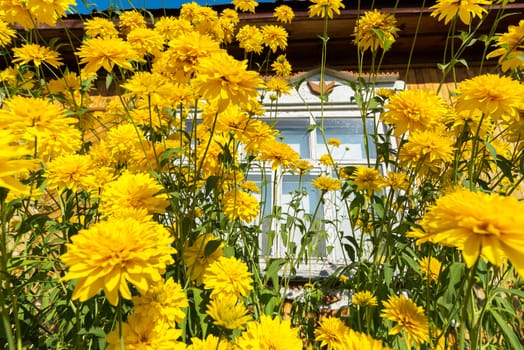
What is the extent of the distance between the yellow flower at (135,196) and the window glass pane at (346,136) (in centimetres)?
238

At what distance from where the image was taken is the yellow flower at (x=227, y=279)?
3.08 ft

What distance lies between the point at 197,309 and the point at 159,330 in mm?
247

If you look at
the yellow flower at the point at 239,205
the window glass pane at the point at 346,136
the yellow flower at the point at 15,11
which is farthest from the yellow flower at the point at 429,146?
the window glass pane at the point at 346,136

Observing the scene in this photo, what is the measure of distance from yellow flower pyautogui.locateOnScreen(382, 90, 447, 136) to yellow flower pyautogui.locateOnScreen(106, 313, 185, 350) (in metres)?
0.96

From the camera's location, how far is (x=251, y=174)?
314cm

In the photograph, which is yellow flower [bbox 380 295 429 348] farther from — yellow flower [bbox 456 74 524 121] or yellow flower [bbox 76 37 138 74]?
yellow flower [bbox 76 37 138 74]

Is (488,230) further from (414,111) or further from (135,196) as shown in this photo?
(135,196)

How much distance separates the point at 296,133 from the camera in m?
3.36

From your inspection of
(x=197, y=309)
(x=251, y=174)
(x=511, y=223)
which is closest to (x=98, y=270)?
(x=197, y=309)

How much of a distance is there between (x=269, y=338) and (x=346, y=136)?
→ 9.17ft

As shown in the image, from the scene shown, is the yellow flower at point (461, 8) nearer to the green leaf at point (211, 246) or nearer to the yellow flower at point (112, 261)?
the green leaf at point (211, 246)

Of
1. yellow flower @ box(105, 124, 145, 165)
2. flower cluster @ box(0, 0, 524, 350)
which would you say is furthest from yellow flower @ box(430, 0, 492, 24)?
yellow flower @ box(105, 124, 145, 165)

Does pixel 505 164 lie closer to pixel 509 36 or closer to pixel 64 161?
pixel 509 36

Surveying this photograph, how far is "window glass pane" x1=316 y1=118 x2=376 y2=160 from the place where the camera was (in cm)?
321
